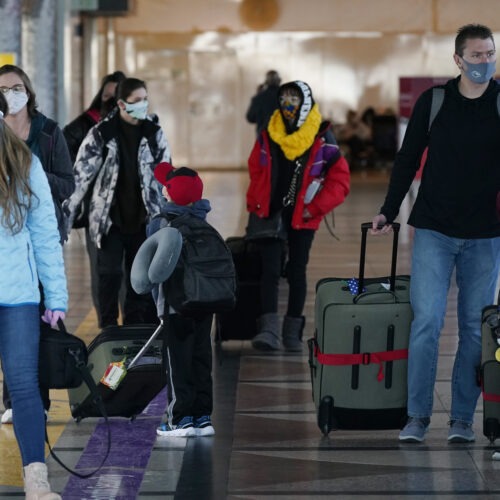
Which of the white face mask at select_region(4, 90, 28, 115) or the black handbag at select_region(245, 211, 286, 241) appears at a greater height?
the white face mask at select_region(4, 90, 28, 115)

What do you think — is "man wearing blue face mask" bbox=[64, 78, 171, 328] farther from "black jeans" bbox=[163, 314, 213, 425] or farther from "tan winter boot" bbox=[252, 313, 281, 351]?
"black jeans" bbox=[163, 314, 213, 425]

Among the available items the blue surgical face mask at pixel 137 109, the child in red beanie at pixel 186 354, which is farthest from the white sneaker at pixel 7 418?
the blue surgical face mask at pixel 137 109

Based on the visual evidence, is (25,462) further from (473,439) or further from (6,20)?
(6,20)

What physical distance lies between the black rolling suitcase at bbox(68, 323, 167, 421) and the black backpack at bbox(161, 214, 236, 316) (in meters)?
0.33

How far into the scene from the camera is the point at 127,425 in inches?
270

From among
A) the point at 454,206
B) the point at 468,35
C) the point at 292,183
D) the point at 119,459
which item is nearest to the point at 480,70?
the point at 468,35

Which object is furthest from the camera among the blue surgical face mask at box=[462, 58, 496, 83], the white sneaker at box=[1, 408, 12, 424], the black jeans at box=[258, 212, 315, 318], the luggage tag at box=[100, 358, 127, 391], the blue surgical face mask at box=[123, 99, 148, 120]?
the black jeans at box=[258, 212, 315, 318]

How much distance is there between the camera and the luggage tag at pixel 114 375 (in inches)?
261

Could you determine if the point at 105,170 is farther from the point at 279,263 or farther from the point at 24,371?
the point at 24,371

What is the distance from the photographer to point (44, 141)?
662 centimetres

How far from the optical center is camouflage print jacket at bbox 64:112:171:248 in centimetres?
830

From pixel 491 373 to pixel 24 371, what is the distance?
83.4 inches

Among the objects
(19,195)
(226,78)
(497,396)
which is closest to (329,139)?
(497,396)

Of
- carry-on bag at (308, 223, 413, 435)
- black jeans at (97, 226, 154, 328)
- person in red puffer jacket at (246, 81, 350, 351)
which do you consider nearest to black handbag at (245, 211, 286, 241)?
person in red puffer jacket at (246, 81, 350, 351)
